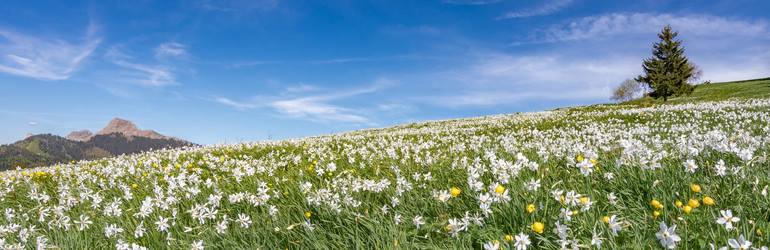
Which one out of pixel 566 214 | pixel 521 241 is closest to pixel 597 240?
pixel 566 214

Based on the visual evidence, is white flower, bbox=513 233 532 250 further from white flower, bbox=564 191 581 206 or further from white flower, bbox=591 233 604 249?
white flower, bbox=564 191 581 206

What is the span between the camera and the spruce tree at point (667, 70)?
63438 mm

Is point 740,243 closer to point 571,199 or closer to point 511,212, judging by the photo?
point 571,199

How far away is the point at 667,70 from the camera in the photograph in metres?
65.9

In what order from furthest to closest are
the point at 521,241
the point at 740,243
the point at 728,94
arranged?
the point at 728,94 → the point at 521,241 → the point at 740,243

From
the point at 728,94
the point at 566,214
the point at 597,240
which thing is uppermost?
the point at 728,94

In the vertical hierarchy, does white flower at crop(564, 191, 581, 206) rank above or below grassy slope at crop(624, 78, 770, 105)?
below

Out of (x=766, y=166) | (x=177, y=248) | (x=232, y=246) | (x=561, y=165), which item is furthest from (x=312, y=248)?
(x=766, y=166)

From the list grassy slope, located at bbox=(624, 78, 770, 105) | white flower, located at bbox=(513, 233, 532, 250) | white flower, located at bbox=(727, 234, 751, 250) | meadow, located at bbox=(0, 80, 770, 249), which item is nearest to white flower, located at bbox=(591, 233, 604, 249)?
meadow, located at bbox=(0, 80, 770, 249)

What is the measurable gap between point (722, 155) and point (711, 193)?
1838 millimetres

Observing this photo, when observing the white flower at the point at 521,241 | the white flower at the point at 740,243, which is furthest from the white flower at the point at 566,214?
the white flower at the point at 740,243

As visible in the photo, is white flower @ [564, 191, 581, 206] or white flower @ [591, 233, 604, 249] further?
white flower @ [564, 191, 581, 206]

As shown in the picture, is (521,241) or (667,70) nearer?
(521,241)

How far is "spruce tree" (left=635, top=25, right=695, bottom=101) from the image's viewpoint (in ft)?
208
